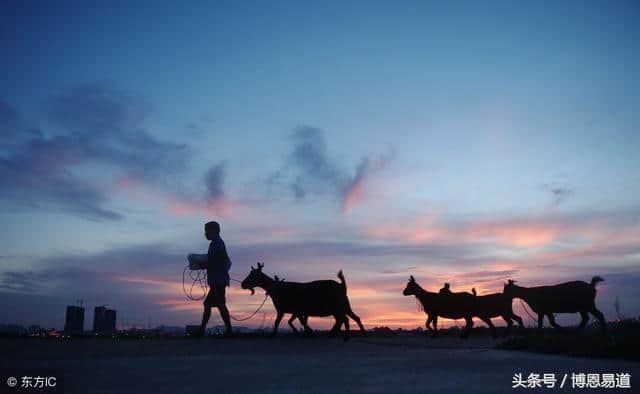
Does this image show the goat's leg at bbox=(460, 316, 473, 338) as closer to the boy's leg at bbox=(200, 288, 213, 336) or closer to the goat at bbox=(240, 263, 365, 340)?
the goat at bbox=(240, 263, 365, 340)

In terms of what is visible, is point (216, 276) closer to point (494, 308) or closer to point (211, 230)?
point (211, 230)

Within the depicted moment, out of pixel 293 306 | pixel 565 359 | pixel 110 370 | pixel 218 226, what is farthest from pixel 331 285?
pixel 110 370


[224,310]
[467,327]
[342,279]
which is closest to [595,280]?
[467,327]

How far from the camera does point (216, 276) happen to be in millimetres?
13008

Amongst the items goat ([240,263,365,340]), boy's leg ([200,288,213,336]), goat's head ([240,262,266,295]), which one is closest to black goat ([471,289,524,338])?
goat ([240,263,365,340])

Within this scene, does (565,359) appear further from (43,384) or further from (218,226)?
(218,226)

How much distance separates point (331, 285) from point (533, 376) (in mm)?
8737

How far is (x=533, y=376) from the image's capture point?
4.99 metres

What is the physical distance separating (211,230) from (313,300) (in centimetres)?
335

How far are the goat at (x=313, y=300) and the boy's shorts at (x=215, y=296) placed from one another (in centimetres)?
155

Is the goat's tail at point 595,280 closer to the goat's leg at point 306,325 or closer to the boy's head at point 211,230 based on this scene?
the goat's leg at point 306,325

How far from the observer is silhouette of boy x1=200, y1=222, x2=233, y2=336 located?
12789mm

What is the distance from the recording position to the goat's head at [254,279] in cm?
1456

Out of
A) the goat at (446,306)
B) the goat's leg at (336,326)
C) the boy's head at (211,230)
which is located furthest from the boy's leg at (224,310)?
the goat at (446,306)
